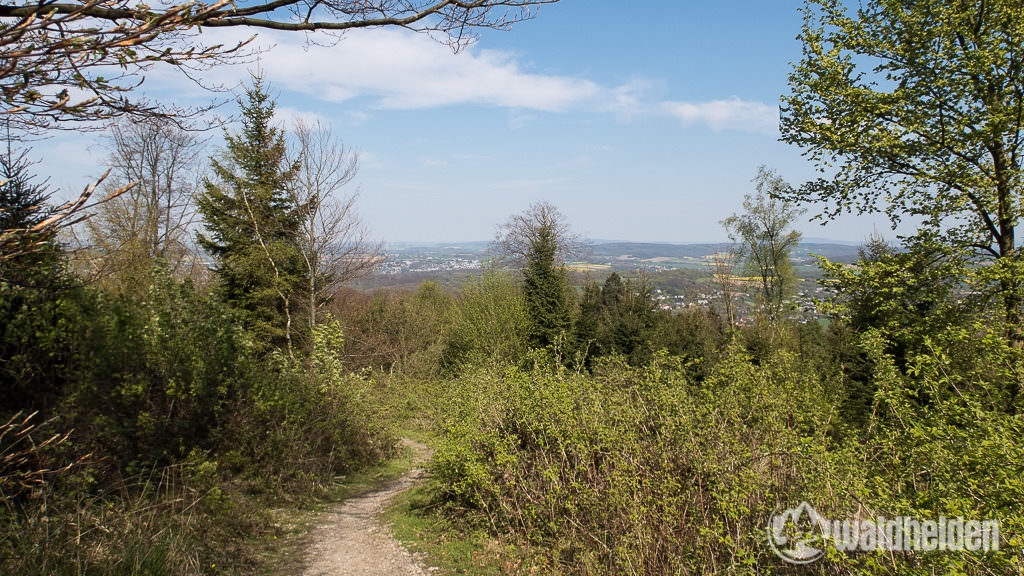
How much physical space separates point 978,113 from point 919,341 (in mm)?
4637

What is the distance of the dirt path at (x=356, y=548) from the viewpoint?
652 centimetres

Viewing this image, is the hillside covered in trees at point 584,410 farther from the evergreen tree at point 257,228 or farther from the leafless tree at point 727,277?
the leafless tree at point 727,277

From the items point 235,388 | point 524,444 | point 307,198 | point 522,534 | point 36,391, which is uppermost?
point 307,198

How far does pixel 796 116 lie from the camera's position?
39.6 feet

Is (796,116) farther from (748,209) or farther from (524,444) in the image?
(748,209)

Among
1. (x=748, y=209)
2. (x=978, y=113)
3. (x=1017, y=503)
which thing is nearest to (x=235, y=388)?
(x=1017, y=503)

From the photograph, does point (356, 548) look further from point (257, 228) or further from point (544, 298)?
point (544, 298)

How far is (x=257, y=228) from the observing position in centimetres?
1747

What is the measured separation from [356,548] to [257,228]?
13230mm

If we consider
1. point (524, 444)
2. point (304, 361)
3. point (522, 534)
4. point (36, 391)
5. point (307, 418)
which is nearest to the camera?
point (36, 391)

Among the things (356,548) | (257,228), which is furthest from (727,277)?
(356,548)

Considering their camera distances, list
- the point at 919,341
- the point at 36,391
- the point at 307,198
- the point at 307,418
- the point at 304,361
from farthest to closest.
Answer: the point at 307,198, the point at 304,361, the point at 307,418, the point at 919,341, the point at 36,391

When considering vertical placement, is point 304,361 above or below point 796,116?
below

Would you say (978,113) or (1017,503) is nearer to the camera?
(1017,503)
